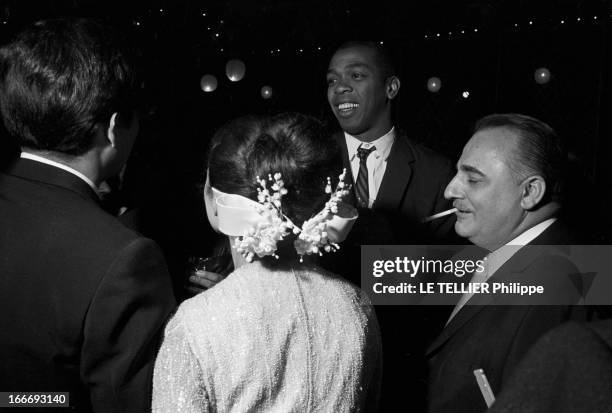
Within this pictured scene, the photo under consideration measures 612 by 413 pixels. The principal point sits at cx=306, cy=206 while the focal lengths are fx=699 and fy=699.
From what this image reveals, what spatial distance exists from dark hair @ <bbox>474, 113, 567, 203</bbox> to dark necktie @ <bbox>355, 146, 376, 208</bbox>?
3.38 feet

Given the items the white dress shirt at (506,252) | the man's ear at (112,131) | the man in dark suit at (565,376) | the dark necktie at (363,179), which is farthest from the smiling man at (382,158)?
the man in dark suit at (565,376)

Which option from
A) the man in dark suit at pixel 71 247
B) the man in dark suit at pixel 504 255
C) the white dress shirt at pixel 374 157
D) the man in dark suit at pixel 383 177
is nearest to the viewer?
the man in dark suit at pixel 71 247

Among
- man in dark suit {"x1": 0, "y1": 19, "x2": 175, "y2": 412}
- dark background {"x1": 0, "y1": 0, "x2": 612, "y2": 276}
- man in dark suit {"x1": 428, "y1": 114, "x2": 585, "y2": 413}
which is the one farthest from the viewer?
dark background {"x1": 0, "y1": 0, "x2": 612, "y2": 276}

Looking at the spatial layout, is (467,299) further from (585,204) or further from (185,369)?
(185,369)

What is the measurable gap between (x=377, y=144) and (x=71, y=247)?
6.38 feet

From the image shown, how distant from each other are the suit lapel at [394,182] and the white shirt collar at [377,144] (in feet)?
0.30

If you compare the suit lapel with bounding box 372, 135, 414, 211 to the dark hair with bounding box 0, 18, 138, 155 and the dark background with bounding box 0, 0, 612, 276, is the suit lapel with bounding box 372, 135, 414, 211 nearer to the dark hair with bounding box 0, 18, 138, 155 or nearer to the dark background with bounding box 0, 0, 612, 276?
the dark background with bounding box 0, 0, 612, 276

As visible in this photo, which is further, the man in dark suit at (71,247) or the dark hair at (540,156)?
the dark hair at (540,156)

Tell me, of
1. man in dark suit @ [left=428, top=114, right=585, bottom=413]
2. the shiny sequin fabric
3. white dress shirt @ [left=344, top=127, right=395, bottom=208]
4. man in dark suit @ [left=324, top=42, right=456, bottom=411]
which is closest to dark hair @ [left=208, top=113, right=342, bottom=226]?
the shiny sequin fabric

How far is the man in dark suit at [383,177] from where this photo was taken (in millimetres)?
2217

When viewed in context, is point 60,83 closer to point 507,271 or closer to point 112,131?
point 112,131

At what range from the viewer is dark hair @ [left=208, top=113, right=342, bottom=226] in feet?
4.12

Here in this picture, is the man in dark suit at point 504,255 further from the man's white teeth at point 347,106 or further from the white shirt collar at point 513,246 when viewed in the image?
the man's white teeth at point 347,106

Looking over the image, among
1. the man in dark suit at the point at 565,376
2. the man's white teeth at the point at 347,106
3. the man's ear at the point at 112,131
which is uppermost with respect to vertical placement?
the man's ear at the point at 112,131
